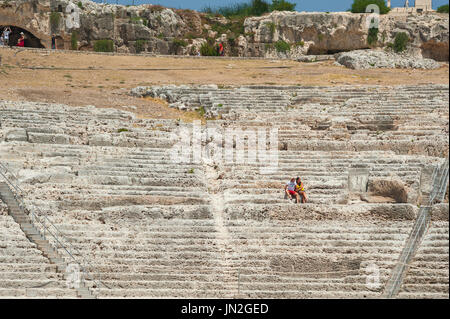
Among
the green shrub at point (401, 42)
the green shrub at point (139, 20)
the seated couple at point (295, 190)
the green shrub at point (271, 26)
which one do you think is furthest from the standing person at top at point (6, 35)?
the seated couple at point (295, 190)

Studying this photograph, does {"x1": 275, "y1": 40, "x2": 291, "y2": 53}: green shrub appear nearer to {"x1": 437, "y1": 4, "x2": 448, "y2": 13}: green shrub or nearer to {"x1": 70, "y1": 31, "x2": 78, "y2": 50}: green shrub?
{"x1": 437, "y1": 4, "x2": 448, "y2": 13}: green shrub

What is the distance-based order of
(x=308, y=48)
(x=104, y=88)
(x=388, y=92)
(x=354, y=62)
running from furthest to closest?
(x=308, y=48), (x=354, y=62), (x=104, y=88), (x=388, y=92)

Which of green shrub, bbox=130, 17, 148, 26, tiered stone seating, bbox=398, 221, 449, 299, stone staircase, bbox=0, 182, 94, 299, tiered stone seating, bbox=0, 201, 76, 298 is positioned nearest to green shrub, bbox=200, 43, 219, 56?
green shrub, bbox=130, 17, 148, 26

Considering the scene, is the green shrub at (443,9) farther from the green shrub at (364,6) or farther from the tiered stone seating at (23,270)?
the tiered stone seating at (23,270)

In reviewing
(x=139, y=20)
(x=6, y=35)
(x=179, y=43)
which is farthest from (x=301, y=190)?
(x=139, y=20)

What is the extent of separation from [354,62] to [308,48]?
5.44 meters

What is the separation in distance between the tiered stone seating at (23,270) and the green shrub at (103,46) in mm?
21491

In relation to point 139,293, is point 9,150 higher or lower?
higher

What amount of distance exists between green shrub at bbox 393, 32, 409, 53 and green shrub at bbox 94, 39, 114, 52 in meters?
13.7

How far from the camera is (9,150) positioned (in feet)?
49.4

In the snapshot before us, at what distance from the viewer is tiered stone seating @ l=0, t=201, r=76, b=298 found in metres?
9.62
